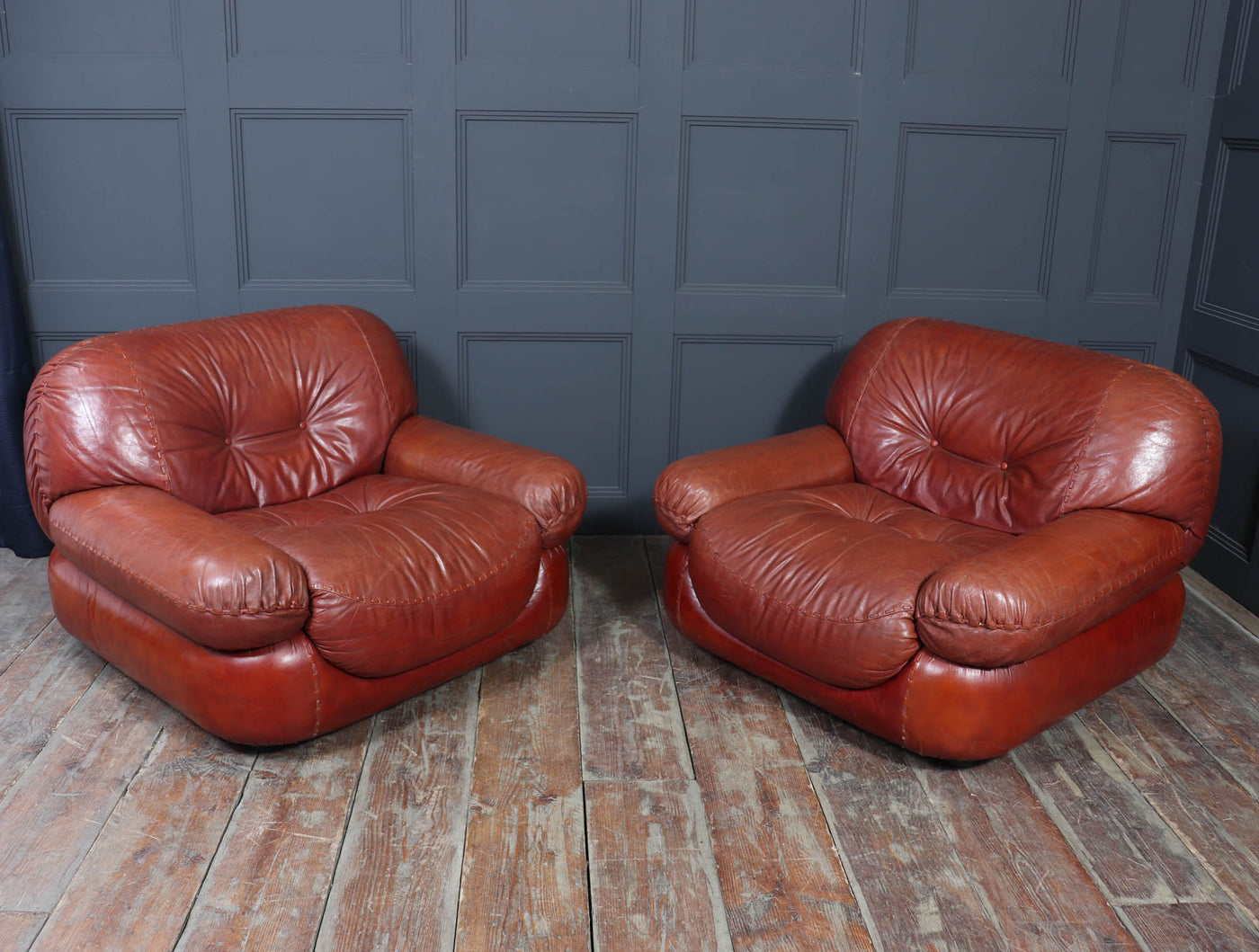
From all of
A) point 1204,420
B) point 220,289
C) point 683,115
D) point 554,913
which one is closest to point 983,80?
point 683,115

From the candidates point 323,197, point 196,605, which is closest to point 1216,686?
point 196,605

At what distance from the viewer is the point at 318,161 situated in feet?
11.1

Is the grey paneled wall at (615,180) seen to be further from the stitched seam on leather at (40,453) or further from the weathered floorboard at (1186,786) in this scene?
the weathered floorboard at (1186,786)

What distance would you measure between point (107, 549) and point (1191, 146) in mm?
3256

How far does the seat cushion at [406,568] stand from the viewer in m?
2.33

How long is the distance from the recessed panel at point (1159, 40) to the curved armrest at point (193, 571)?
112 inches

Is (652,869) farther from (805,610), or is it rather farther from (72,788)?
(72,788)

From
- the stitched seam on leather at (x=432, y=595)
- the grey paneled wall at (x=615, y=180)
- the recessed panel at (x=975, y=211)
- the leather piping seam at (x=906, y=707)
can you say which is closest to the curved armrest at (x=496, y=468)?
the stitched seam on leather at (x=432, y=595)

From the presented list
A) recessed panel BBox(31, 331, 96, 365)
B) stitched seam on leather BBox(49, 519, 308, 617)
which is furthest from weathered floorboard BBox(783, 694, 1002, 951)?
recessed panel BBox(31, 331, 96, 365)

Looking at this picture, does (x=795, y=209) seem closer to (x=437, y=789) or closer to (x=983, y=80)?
(x=983, y=80)

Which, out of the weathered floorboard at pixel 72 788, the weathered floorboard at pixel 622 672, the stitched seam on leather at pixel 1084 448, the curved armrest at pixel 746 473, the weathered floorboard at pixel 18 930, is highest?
the stitched seam on leather at pixel 1084 448

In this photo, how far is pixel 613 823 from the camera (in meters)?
2.24

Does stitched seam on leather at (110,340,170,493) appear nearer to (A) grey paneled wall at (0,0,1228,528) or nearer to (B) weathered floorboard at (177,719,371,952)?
(B) weathered floorboard at (177,719,371,952)

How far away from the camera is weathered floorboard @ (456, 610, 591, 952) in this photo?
6.45 feet
